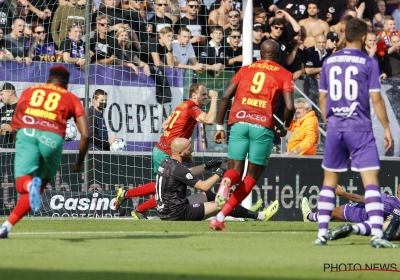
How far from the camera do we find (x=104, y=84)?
57.7 feet

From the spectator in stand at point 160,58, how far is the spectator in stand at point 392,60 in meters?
5.95

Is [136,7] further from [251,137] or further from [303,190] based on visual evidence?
[251,137]

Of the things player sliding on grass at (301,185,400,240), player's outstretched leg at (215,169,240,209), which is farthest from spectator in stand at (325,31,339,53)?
player's outstretched leg at (215,169,240,209)

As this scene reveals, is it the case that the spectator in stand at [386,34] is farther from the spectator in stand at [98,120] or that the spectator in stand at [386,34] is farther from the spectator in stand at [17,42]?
the spectator in stand at [17,42]

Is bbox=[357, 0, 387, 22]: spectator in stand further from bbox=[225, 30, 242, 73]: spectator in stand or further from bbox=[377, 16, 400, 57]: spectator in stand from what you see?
bbox=[225, 30, 242, 73]: spectator in stand

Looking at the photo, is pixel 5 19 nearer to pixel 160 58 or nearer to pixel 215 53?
pixel 160 58

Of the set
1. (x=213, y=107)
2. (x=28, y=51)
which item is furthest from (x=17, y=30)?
(x=213, y=107)

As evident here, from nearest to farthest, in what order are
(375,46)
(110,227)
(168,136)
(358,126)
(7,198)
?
(358,126), (110,227), (168,136), (7,198), (375,46)

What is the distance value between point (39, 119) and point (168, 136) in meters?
5.35

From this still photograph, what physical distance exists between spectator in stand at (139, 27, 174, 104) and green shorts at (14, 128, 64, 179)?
775 centimetres

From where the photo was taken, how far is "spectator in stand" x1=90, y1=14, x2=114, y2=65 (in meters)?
17.8

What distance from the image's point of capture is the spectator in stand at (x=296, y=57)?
2000 cm

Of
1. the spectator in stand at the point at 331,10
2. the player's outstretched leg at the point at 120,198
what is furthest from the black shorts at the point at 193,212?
the spectator in stand at the point at 331,10

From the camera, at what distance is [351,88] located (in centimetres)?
990
